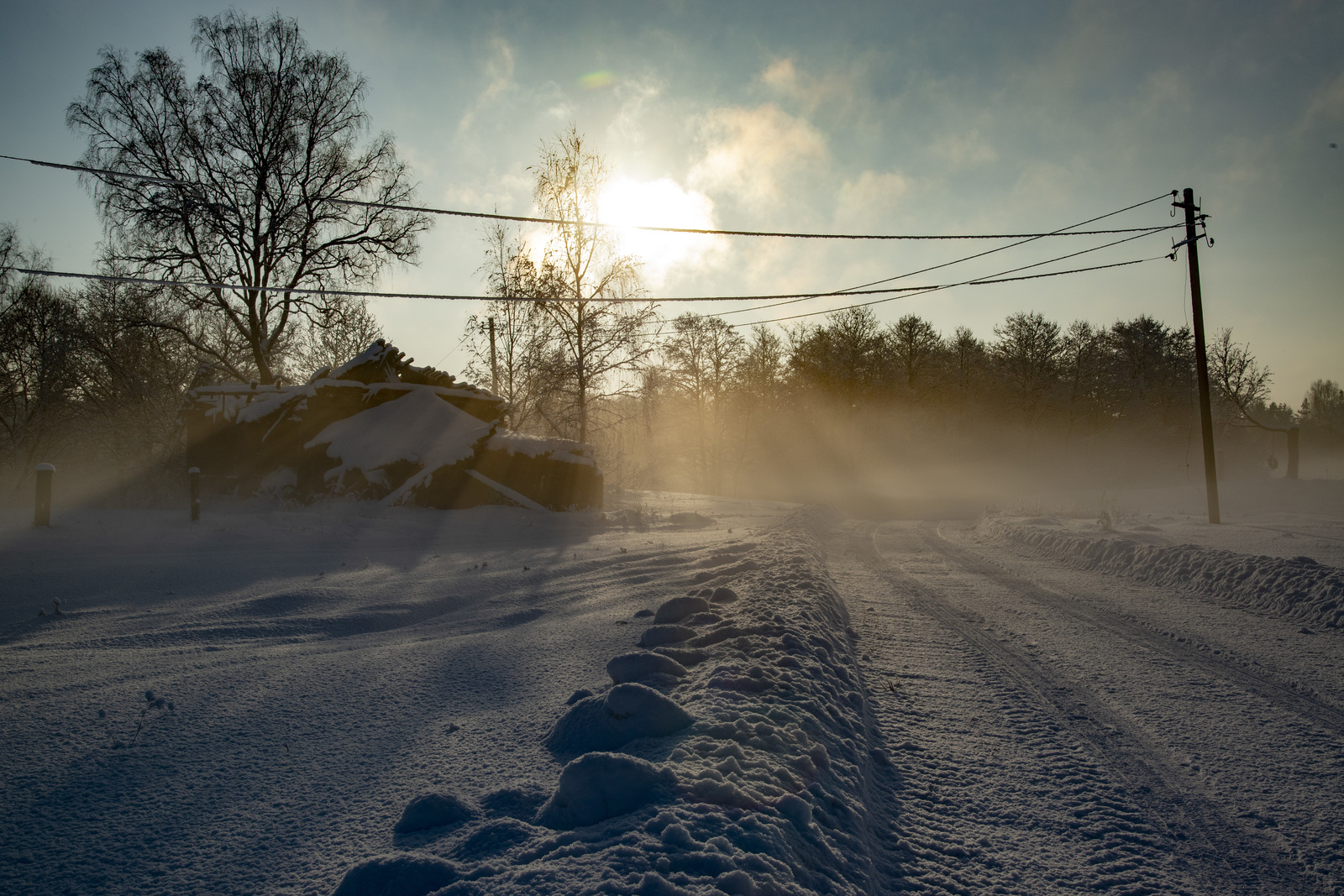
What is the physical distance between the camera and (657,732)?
8.88ft

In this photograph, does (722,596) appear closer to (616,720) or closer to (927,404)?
(616,720)

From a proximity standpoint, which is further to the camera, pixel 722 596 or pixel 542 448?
pixel 542 448

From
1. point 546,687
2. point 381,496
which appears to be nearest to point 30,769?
point 546,687

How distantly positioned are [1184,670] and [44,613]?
27.2 feet

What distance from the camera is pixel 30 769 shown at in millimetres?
2416

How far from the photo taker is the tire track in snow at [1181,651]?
11.4 ft

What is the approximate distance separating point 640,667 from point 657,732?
749 mm

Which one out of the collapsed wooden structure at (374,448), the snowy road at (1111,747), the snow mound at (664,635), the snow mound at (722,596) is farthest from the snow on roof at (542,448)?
the snow mound at (664,635)

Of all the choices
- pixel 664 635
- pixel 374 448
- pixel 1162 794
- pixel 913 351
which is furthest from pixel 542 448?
pixel 913 351

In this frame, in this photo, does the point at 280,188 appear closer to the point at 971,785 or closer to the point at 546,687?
the point at 546,687

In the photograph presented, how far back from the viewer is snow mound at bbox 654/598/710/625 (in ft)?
15.4

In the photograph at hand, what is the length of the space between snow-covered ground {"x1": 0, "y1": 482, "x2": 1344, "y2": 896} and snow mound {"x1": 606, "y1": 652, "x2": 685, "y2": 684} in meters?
0.02

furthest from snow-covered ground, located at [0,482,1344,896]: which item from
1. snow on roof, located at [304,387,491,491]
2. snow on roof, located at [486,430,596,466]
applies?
snow on roof, located at [486,430,596,466]

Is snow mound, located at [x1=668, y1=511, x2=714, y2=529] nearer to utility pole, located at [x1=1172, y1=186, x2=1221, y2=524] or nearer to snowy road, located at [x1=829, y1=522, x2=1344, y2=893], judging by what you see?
snowy road, located at [x1=829, y1=522, x2=1344, y2=893]
